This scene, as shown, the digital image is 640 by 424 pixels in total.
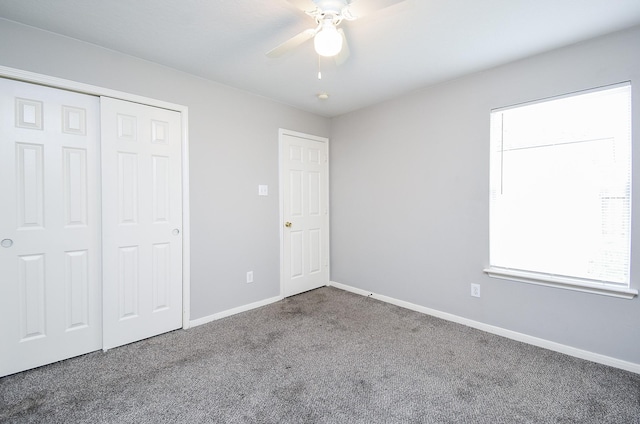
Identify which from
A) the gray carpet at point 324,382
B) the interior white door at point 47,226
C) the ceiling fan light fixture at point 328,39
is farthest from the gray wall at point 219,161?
the ceiling fan light fixture at point 328,39

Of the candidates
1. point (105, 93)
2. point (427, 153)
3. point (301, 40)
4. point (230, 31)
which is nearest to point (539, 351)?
point (427, 153)

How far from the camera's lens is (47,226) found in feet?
6.83

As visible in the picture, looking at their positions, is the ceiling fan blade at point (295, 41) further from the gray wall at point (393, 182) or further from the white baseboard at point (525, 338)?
the white baseboard at point (525, 338)

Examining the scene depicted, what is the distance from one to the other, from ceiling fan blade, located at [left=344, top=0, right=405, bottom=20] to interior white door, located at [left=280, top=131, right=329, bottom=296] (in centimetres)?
208

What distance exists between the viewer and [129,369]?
2057 mm

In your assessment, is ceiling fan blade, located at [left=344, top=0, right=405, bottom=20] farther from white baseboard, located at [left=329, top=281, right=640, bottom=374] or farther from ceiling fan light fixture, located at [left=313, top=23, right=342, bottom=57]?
white baseboard, located at [left=329, top=281, right=640, bottom=374]

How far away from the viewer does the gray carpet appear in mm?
1618

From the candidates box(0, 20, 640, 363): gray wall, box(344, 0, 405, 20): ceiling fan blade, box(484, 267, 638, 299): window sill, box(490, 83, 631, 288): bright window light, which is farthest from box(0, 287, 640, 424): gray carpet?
box(344, 0, 405, 20): ceiling fan blade

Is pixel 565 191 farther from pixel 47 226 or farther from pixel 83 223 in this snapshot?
pixel 47 226

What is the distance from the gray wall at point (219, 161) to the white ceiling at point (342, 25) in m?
0.14

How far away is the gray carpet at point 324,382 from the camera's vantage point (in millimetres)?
1618

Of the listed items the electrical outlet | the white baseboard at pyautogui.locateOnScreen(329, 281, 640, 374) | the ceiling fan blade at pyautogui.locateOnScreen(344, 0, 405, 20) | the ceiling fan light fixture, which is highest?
the ceiling fan blade at pyautogui.locateOnScreen(344, 0, 405, 20)

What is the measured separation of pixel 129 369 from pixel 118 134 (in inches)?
73.2

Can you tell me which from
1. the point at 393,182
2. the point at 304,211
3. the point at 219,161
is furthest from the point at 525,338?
the point at 219,161
